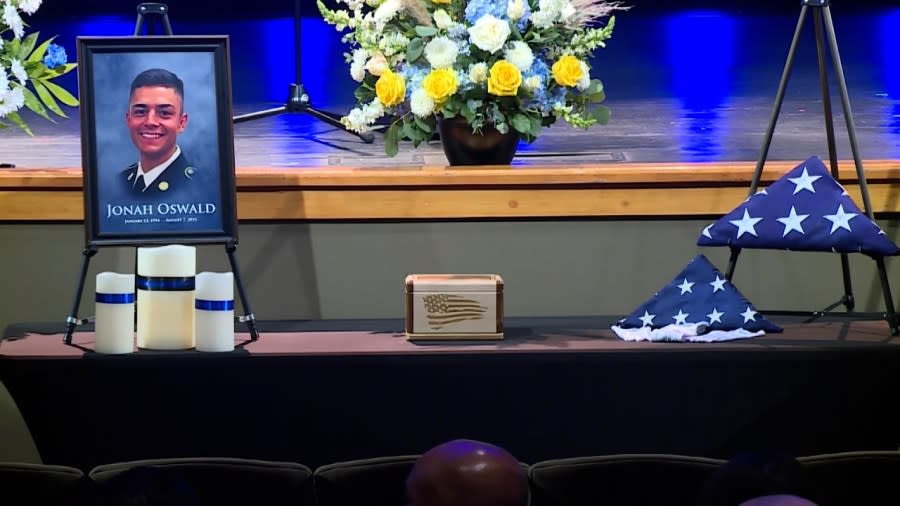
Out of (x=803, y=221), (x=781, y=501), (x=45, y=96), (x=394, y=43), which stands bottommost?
(x=781, y=501)

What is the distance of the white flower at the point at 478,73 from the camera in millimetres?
2355

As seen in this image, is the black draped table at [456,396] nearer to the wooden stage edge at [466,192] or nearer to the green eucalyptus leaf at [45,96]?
the wooden stage edge at [466,192]

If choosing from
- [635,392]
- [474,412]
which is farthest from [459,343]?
[635,392]

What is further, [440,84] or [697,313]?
[440,84]

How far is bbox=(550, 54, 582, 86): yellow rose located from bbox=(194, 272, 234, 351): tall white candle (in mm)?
801

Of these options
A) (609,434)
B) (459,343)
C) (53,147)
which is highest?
(53,147)

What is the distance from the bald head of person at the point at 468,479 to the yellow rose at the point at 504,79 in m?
1.18

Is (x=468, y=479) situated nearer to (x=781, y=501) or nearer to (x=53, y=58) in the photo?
(x=781, y=501)

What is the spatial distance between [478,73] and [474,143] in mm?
147

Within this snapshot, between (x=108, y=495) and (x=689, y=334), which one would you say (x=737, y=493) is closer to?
(x=108, y=495)

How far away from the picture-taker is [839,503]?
1.50 m

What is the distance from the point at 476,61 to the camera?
7.92 feet

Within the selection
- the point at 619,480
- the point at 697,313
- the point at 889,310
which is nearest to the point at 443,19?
the point at 697,313

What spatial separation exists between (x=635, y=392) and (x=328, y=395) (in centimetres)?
54
